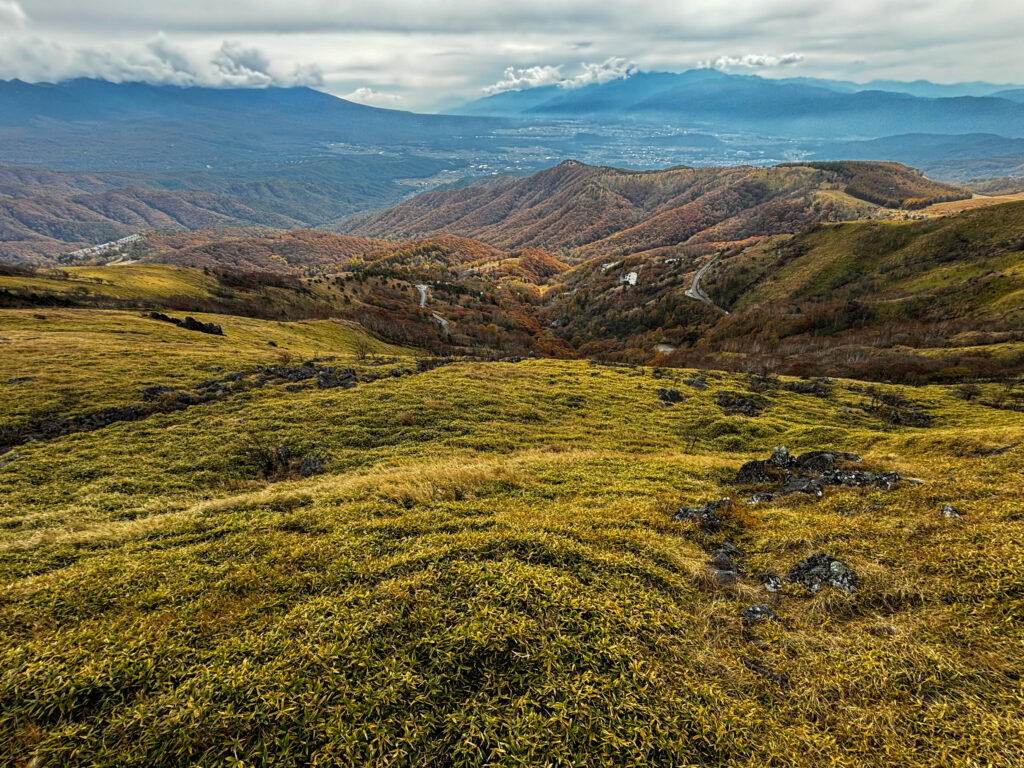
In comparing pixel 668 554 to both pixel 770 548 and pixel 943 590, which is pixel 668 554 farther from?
pixel 943 590

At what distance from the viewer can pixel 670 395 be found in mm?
37125

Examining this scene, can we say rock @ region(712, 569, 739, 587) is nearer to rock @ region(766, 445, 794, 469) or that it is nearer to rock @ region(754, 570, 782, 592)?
rock @ region(754, 570, 782, 592)

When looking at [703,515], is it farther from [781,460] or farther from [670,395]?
[670,395]

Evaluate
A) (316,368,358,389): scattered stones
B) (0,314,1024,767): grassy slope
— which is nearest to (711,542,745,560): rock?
(0,314,1024,767): grassy slope

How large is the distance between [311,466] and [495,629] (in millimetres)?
16281

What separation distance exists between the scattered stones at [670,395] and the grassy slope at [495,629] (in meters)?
20.0

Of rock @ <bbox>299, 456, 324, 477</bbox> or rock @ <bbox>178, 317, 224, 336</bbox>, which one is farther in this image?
rock @ <bbox>178, 317, 224, 336</bbox>

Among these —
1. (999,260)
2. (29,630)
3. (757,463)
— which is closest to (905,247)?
(999,260)

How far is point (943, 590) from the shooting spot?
835 cm

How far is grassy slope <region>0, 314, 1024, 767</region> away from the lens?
17.9 ft

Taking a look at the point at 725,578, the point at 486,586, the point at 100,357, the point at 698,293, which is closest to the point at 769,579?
the point at 725,578

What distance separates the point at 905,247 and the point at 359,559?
662 feet

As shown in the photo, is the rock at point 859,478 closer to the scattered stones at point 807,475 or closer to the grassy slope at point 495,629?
the scattered stones at point 807,475

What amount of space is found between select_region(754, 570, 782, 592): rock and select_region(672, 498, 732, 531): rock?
2.68 meters
